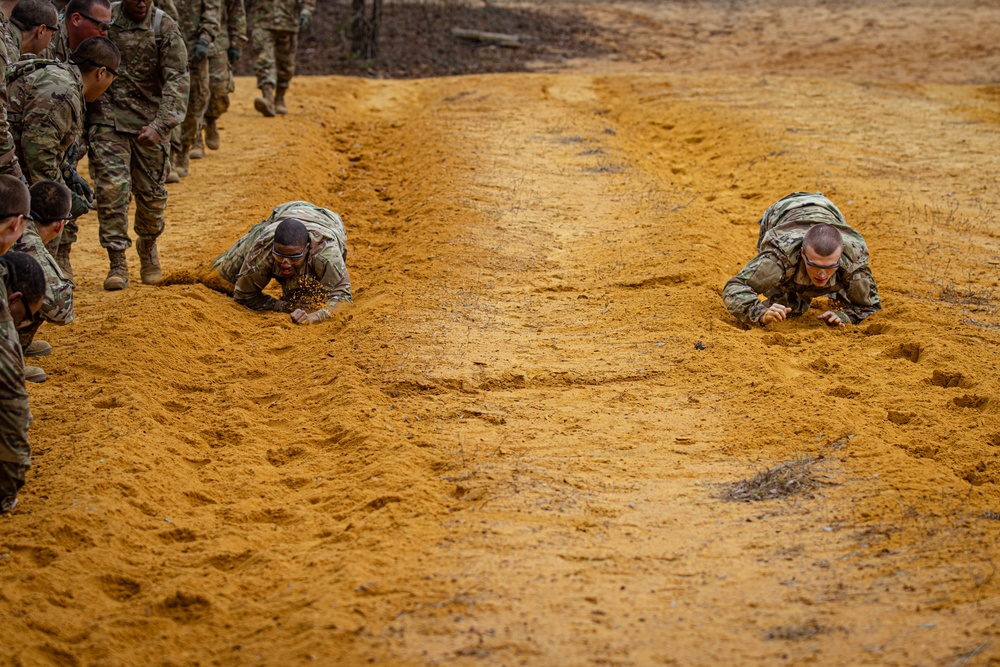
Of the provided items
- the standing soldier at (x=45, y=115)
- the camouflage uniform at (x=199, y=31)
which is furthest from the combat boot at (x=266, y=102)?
the standing soldier at (x=45, y=115)

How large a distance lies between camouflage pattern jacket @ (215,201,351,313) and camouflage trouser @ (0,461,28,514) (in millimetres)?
2775

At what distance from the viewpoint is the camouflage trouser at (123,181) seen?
6992mm

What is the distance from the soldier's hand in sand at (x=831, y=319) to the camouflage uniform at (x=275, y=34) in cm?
797

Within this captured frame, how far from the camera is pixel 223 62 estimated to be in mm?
10484

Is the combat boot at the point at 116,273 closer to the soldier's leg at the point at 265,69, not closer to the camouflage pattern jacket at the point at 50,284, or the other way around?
the camouflage pattern jacket at the point at 50,284

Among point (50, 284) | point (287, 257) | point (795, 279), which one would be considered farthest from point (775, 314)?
point (50, 284)

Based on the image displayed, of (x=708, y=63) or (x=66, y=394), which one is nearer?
(x=66, y=394)

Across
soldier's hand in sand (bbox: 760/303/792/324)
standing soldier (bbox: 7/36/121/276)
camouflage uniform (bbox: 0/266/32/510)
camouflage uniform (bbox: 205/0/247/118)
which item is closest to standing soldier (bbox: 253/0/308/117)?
camouflage uniform (bbox: 205/0/247/118)

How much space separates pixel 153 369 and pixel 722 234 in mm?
4859

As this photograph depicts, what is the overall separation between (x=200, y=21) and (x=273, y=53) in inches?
111

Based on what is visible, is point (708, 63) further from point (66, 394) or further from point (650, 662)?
point (650, 662)

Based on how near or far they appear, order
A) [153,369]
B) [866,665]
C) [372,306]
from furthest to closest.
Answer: [372,306] → [153,369] → [866,665]

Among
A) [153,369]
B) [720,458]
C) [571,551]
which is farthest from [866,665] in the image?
[153,369]

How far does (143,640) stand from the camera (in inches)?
146
